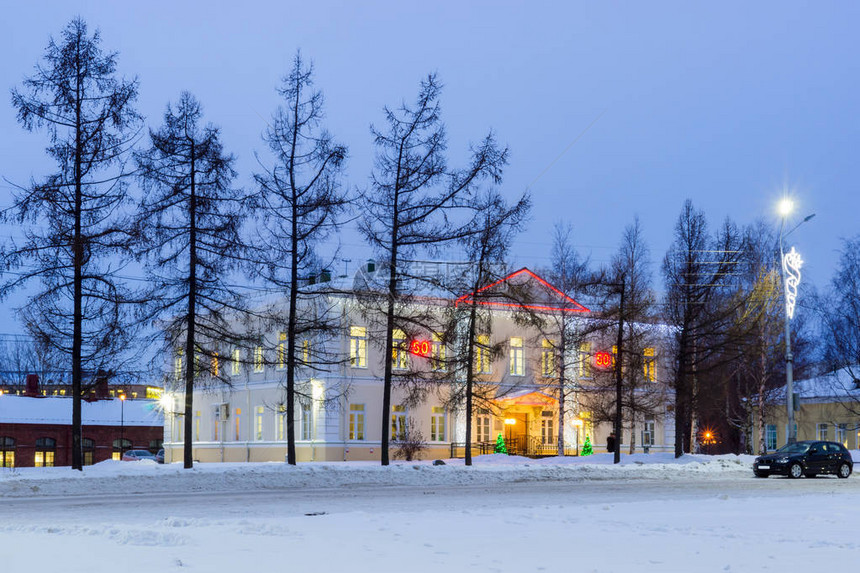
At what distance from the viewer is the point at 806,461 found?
36.1 metres

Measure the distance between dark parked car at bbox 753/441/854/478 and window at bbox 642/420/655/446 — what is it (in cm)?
2314

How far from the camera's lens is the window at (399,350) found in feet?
118

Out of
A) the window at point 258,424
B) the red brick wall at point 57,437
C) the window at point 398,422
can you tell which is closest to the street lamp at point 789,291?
the window at point 398,422

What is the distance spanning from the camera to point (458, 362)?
37250 mm

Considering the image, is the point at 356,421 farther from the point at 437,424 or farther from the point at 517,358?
the point at 517,358

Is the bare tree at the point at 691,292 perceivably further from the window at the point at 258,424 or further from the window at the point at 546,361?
the window at the point at 258,424

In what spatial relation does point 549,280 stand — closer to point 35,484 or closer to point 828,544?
point 35,484

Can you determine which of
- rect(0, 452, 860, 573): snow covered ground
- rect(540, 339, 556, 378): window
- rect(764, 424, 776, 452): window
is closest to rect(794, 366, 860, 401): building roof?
rect(764, 424, 776, 452): window

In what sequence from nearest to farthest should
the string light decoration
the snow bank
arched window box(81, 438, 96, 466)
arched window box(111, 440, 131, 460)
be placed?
1. the snow bank
2. the string light decoration
3. arched window box(81, 438, 96, 466)
4. arched window box(111, 440, 131, 460)

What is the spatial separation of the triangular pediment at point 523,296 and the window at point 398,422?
7939mm

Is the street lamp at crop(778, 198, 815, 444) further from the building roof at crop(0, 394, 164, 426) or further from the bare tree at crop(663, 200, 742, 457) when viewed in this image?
the building roof at crop(0, 394, 164, 426)

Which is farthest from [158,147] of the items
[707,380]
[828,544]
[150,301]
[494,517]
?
[707,380]

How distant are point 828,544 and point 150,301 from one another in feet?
78.2

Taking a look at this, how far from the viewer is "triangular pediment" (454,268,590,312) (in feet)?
126
